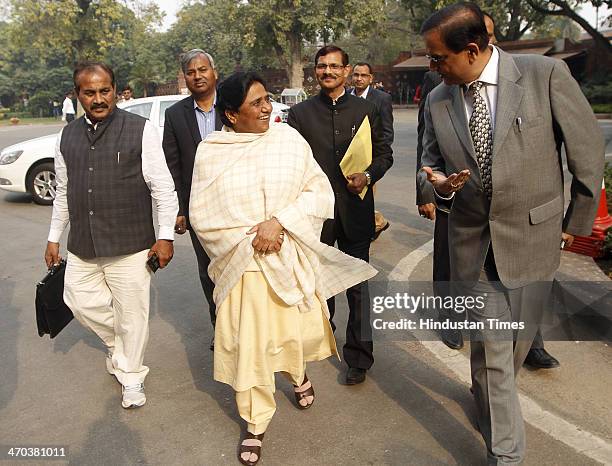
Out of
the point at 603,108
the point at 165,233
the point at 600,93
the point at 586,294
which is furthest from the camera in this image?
the point at 600,93

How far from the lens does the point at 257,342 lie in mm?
2756

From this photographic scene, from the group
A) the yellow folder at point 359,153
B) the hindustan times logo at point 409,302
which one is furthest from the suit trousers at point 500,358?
the hindustan times logo at point 409,302

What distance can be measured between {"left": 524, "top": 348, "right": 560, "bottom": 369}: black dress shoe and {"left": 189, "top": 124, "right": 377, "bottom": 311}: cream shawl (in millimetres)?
1639

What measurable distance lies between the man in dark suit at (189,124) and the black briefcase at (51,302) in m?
0.83

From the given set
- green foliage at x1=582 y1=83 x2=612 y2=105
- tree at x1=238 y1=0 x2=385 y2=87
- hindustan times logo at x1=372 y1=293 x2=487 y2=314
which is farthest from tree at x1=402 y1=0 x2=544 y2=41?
hindustan times logo at x1=372 y1=293 x2=487 y2=314

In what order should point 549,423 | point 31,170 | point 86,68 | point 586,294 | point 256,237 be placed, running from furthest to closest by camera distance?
point 31,170 < point 586,294 < point 86,68 < point 549,423 < point 256,237

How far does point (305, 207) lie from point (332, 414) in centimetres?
121

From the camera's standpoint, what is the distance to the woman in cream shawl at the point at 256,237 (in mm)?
2688

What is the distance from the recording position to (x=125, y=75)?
5178 centimetres

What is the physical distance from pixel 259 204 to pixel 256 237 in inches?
6.6

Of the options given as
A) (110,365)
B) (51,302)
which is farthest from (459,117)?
(110,365)

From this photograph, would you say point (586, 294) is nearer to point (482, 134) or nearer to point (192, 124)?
point (482, 134)

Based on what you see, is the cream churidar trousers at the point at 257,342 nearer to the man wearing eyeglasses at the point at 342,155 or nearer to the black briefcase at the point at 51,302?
the man wearing eyeglasses at the point at 342,155

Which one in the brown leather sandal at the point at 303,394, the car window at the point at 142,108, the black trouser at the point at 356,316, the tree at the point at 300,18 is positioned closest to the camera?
the brown leather sandal at the point at 303,394
